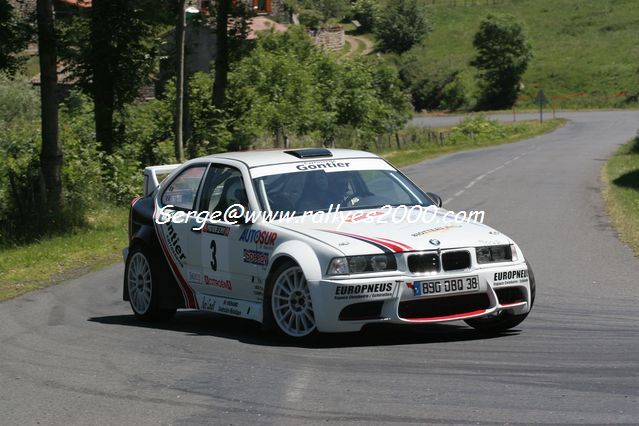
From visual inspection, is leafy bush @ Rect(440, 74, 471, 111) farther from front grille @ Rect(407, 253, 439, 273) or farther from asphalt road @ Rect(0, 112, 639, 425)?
front grille @ Rect(407, 253, 439, 273)

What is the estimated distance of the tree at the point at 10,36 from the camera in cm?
2208

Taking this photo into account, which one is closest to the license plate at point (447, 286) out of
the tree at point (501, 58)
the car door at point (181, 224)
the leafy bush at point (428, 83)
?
the car door at point (181, 224)

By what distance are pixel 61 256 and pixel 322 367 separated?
1080cm

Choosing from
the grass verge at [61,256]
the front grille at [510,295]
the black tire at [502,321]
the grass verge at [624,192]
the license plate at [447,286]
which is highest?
the license plate at [447,286]

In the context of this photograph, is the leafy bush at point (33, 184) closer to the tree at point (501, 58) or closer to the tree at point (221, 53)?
the tree at point (221, 53)

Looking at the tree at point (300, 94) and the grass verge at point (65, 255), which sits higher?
the tree at point (300, 94)

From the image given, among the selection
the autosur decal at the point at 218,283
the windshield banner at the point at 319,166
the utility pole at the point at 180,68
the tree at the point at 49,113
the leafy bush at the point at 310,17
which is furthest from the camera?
the leafy bush at the point at 310,17

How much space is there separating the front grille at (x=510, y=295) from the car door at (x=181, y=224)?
2851 millimetres

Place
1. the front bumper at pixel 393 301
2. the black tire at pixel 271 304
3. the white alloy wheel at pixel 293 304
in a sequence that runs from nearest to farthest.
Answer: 1. the front bumper at pixel 393 301
2. the white alloy wheel at pixel 293 304
3. the black tire at pixel 271 304

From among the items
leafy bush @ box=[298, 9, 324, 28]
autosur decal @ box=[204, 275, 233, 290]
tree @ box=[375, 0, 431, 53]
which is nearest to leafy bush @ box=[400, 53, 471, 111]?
leafy bush @ box=[298, 9, 324, 28]

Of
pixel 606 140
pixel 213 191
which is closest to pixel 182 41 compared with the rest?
pixel 213 191

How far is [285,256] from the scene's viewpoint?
8.82m

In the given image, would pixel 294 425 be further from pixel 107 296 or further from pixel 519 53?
pixel 519 53

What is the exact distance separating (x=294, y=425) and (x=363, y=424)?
0.38m
